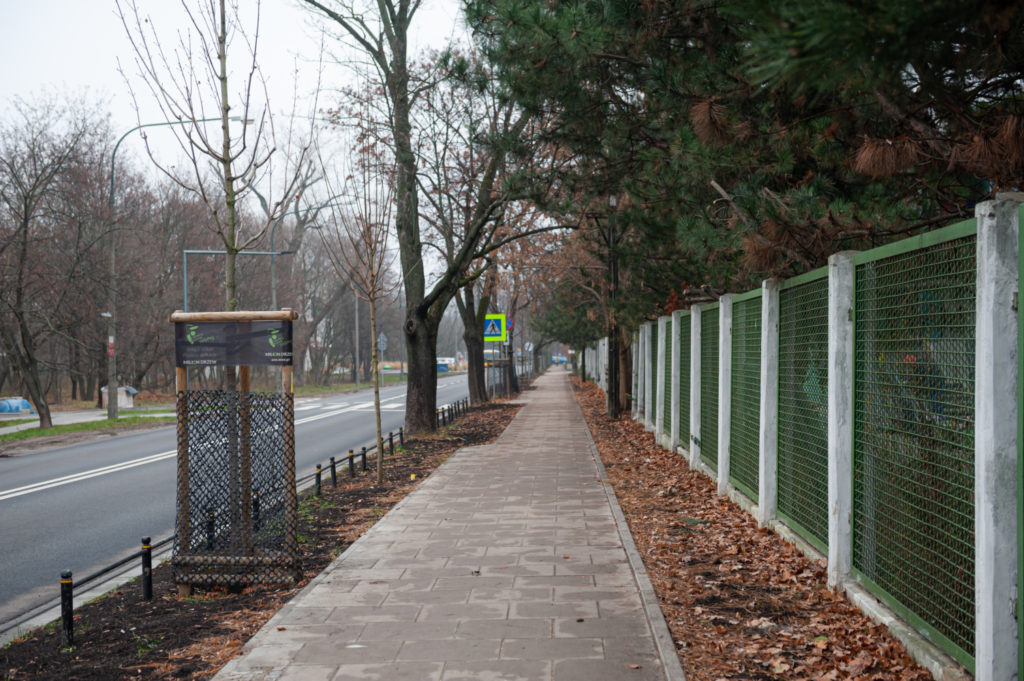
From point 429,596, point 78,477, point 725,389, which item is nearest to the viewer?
point 429,596

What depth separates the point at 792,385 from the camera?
7508 mm

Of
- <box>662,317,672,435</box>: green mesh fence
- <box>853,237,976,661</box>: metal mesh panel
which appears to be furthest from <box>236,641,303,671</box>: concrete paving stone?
<box>662,317,672,435</box>: green mesh fence

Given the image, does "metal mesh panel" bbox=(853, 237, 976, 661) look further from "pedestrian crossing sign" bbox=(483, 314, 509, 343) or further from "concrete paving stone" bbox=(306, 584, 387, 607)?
"pedestrian crossing sign" bbox=(483, 314, 509, 343)

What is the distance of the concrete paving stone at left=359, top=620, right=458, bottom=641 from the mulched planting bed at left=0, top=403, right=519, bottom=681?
2.67ft

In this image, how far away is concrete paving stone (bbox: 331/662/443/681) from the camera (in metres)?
4.60

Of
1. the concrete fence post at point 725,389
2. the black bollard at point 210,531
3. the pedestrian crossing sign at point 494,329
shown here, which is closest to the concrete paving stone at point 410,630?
the black bollard at point 210,531

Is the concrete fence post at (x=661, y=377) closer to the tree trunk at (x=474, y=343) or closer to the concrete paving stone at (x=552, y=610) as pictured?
the concrete paving stone at (x=552, y=610)

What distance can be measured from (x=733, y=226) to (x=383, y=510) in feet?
16.7

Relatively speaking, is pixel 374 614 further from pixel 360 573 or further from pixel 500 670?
pixel 500 670

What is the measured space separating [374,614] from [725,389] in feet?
19.0

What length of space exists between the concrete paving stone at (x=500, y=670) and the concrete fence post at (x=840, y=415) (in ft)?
7.58

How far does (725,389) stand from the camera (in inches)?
406

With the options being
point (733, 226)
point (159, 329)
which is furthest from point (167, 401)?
point (733, 226)

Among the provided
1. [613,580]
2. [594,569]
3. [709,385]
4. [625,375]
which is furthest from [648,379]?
[613,580]
